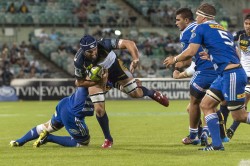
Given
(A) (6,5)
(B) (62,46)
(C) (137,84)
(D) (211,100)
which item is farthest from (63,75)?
(D) (211,100)

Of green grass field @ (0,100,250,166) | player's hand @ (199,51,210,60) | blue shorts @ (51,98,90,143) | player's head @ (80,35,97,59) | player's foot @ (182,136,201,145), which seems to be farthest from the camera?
player's foot @ (182,136,201,145)

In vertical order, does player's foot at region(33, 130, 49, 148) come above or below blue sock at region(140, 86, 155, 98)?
below

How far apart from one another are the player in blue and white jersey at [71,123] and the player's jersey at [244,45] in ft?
14.2

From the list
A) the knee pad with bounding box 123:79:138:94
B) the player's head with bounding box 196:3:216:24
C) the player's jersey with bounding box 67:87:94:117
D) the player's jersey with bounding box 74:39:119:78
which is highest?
the player's head with bounding box 196:3:216:24

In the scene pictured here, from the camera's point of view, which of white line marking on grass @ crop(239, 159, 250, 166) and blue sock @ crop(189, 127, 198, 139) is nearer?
white line marking on grass @ crop(239, 159, 250, 166)

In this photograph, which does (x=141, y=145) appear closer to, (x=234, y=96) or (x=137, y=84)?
(x=137, y=84)

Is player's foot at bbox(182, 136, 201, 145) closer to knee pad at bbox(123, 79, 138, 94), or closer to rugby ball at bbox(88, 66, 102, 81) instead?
knee pad at bbox(123, 79, 138, 94)

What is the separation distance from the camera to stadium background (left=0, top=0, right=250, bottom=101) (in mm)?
32906

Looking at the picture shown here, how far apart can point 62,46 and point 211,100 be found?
2575 centimetres

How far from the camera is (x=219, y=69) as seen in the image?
1108 cm

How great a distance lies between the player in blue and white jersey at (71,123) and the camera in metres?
12.4

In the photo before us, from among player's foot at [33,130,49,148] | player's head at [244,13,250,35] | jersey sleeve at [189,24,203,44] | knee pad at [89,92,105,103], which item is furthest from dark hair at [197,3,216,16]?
player's head at [244,13,250,35]

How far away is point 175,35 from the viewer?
39.8m

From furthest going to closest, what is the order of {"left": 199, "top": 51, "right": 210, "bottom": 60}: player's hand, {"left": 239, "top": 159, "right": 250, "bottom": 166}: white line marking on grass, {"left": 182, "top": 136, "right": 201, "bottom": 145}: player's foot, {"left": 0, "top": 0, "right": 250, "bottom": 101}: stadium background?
1. {"left": 0, "top": 0, "right": 250, "bottom": 101}: stadium background
2. {"left": 182, "top": 136, "right": 201, "bottom": 145}: player's foot
3. {"left": 199, "top": 51, "right": 210, "bottom": 60}: player's hand
4. {"left": 239, "top": 159, "right": 250, "bottom": 166}: white line marking on grass
